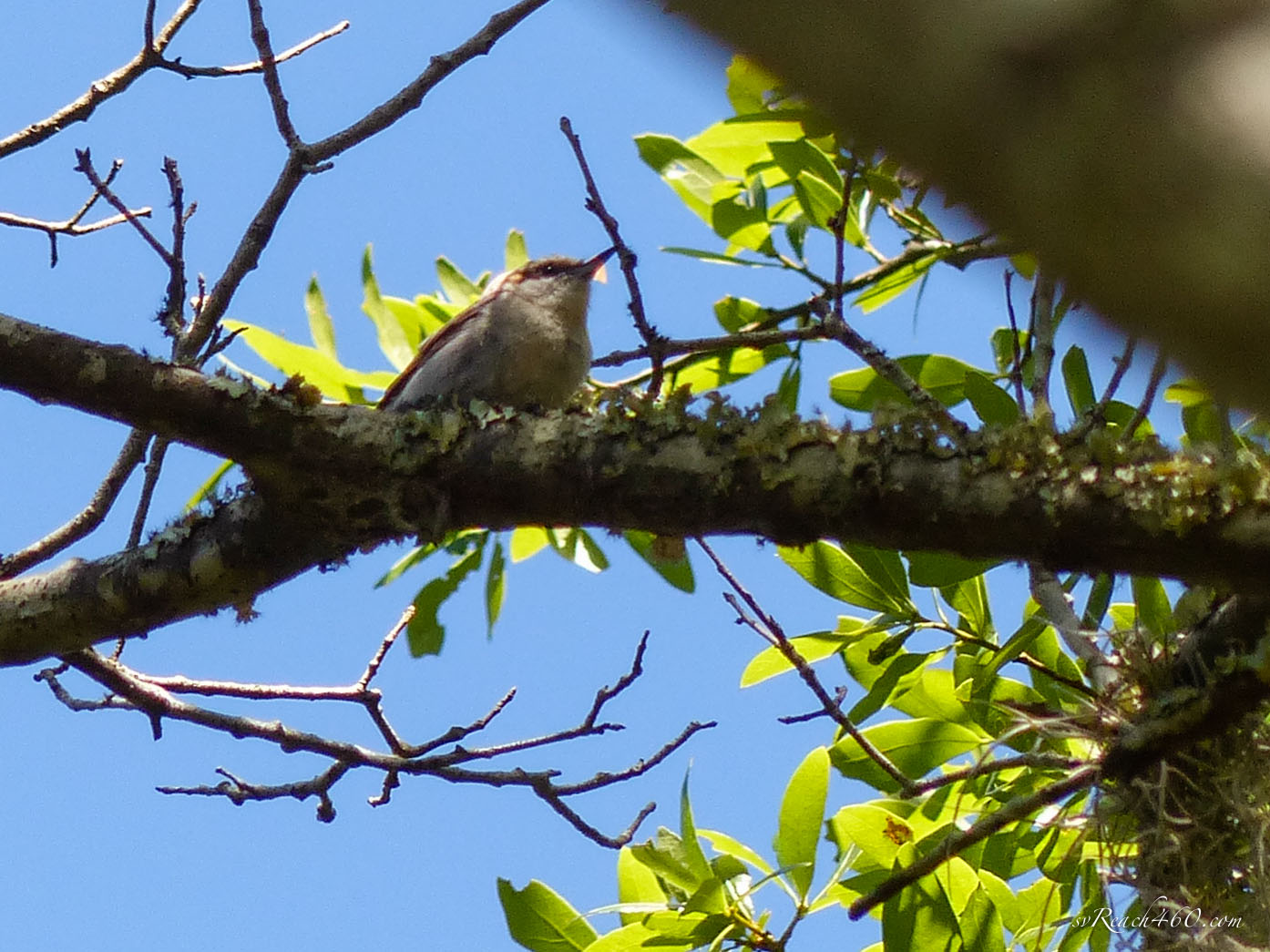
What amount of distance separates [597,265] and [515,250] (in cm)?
31

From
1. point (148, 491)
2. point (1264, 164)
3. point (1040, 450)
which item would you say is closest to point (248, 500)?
point (148, 491)

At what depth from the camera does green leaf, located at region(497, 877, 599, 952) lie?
10.2ft

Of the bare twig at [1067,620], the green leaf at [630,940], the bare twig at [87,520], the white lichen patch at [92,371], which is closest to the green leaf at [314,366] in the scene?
the bare twig at [87,520]

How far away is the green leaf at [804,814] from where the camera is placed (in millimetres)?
3000

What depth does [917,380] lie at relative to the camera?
3.48m

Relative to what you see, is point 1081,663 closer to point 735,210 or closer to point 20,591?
point 735,210

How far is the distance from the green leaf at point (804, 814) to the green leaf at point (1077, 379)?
115 centimetres

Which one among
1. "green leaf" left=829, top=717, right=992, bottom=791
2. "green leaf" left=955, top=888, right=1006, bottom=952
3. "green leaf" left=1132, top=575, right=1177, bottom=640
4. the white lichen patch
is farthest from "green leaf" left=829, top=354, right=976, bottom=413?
the white lichen patch

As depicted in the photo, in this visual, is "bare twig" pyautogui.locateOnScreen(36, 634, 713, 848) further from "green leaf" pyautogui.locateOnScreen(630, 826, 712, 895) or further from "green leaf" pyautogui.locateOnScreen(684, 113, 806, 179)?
"green leaf" pyautogui.locateOnScreen(684, 113, 806, 179)

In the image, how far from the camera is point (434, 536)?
7.50 ft

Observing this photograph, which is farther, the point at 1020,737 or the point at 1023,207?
the point at 1020,737

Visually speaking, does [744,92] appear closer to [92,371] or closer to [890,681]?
[890,681]

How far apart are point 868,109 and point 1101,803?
231 cm

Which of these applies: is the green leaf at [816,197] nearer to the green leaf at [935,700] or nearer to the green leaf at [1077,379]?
the green leaf at [1077,379]
